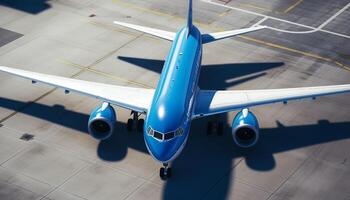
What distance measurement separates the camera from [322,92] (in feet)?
167

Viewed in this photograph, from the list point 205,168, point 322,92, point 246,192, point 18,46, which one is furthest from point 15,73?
point 322,92

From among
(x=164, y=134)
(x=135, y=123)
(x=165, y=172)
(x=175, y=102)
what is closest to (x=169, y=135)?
(x=164, y=134)

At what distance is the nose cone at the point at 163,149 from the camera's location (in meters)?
43.0

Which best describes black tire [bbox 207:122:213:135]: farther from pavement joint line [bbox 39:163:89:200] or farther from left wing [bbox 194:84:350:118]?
pavement joint line [bbox 39:163:89:200]

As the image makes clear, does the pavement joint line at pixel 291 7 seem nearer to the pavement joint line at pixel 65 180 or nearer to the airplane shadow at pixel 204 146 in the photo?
the airplane shadow at pixel 204 146

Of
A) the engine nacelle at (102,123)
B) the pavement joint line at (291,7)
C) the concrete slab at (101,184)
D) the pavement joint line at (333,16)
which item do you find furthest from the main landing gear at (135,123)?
the pavement joint line at (291,7)

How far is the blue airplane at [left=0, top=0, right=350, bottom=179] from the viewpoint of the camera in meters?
43.7

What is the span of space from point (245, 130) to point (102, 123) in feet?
35.6

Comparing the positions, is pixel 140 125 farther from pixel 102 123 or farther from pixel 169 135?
pixel 169 135

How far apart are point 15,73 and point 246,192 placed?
69.5 feet

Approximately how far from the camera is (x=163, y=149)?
43.0 m

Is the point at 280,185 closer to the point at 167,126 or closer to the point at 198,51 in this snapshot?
the point at 167,126

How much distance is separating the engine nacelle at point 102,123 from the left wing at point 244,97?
6471 millimetres

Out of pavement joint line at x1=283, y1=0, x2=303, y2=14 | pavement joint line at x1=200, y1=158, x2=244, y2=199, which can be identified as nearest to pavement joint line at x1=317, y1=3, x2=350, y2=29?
pavement joint line at x1=283, y1=0, x2=303, y2=14
